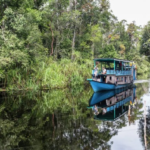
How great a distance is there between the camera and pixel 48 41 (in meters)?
24.6

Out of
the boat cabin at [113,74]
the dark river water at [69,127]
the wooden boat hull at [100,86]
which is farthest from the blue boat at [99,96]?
the dark river water at [69,127]

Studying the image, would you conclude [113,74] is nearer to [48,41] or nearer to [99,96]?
[99,96]

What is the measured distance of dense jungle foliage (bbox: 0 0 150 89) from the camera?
1401 centimetres

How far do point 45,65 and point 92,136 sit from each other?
12.1 m

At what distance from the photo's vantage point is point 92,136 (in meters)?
6.79

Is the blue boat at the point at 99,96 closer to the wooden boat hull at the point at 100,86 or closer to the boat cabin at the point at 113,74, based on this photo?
the wooden boat hull at the point at 100,86

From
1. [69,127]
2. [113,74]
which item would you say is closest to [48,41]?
[113,74]

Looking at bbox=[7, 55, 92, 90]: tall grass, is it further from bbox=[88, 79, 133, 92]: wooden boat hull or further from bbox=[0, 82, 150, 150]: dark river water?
bbox=[0, 82, 150, 150]: dark river water

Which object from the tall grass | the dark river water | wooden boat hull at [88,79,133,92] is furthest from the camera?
wooden boat hull at [88,79,133,92]

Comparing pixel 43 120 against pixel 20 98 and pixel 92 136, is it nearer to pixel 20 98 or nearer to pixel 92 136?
pixel 92 136

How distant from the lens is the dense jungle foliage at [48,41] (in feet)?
46.0

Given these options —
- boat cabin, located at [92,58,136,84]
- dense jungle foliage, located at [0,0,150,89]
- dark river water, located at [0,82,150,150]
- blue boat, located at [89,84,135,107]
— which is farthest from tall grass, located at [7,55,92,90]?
dark river water, located at [0,82,150,150]

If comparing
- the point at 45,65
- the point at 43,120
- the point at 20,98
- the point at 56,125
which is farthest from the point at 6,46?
the point at 56,125

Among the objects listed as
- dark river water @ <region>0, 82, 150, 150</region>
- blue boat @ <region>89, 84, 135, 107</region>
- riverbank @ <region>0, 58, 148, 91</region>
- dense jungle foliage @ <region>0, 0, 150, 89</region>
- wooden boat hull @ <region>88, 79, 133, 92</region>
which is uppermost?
dense jungle foliage @ <region>0, 0, 150, 89</region>
